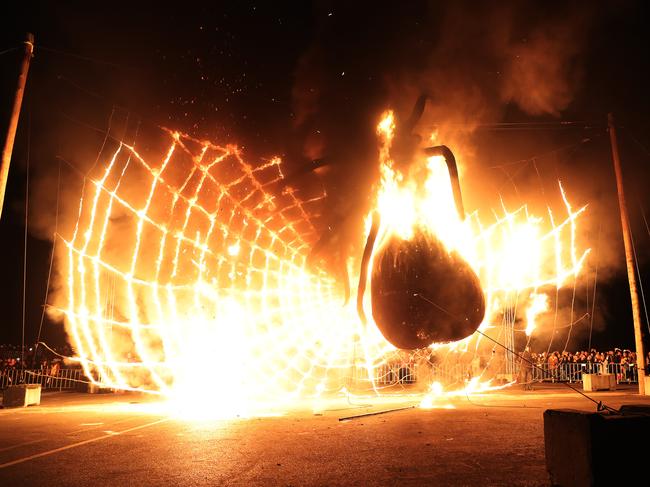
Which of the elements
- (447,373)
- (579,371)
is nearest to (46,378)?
(447,373)

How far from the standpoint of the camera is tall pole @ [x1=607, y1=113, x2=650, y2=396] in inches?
597

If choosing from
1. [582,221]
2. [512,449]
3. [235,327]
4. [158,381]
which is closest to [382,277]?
[512,449]

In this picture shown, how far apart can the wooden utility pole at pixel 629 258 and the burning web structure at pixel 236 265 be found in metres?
2.92

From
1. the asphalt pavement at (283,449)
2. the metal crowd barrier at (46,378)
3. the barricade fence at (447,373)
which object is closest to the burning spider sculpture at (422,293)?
the asphalt pavement at (283,449)

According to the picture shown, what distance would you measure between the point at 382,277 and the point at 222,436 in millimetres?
3450

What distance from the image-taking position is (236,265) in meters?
13.0

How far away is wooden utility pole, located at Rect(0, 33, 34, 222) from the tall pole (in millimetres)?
16358

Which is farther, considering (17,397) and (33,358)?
(33,358)

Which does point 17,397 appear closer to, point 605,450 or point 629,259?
point 605,450

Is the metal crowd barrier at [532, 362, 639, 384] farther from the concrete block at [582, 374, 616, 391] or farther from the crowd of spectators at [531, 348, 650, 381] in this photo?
the concrete block at [582, 374, 616, 391]

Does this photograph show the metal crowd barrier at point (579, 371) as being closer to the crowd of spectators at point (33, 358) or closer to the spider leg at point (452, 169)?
the spider leg at point (452, 169)

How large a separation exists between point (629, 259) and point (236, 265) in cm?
1194

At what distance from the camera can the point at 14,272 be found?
30047mm

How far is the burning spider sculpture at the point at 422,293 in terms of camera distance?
24.7 ft
